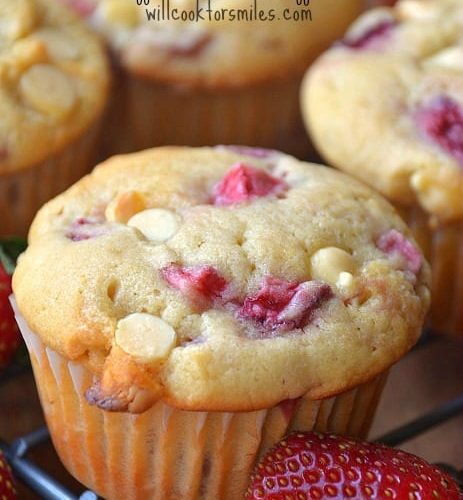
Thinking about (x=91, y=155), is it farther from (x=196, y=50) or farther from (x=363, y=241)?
(x=363, y=241)

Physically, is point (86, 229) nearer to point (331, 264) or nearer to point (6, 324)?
point (6, 324)

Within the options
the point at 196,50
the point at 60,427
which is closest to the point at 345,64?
the point at 196,50

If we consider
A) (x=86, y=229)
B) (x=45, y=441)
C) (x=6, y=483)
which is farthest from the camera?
(x=45, y=441)

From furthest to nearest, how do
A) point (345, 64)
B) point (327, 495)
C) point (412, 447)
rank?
point (345, 64), point (412, 447), point (327, 495)

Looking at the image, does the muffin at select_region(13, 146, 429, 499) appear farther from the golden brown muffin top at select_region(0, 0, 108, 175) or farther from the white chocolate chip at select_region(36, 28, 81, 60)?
the white chocolate chip at select_region(36, 28, 81, 60)

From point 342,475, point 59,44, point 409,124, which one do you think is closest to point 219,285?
point 342,475

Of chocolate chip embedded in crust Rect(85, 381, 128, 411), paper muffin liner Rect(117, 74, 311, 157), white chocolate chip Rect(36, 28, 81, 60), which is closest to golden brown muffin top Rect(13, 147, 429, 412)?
chocolate chip embedded in crust Rect(85, 381, 128, 411)

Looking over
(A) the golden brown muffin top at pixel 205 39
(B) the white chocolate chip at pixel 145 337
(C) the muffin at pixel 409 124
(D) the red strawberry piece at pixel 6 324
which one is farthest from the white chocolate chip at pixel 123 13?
(B) the white chocolate chip at pixel 145 337
